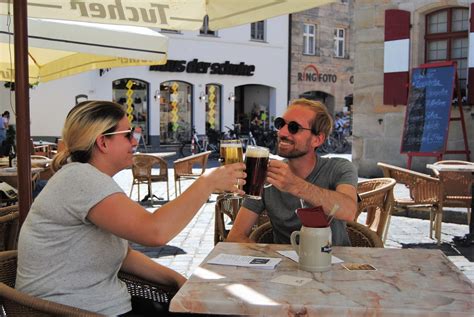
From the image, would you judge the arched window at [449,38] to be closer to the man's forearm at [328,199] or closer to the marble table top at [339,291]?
the man's forearm at [328,199]

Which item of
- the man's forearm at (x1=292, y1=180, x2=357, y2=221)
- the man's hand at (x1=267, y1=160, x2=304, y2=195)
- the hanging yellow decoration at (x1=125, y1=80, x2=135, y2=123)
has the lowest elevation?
the man's forearm at (x1=292, y1=180, x2=357, y2=221)

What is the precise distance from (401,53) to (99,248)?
9.13m

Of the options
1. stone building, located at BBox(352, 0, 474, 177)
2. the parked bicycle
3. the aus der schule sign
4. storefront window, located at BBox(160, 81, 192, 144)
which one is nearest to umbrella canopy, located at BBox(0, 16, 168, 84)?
stone building, located at BBox(352, 0, 474, 177)

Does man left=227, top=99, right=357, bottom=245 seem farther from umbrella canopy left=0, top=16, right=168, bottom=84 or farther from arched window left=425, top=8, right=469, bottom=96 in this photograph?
arched window left=425, top=8, right=469, bottom=96

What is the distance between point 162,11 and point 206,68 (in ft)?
64.8

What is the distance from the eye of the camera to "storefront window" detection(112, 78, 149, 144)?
72.8 ft

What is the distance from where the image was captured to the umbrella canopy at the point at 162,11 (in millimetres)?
3340

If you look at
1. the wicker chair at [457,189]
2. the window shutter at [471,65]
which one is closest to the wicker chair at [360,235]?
the wicker chair at [457,189]

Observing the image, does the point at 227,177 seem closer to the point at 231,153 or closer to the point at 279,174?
the point at 231,153

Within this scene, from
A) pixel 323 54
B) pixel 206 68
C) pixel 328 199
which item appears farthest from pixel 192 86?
pixel 328 199

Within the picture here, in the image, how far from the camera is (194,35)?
2273 centimetres

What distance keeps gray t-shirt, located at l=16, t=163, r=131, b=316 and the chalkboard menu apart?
27.2 ft

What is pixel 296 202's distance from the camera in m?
2.68

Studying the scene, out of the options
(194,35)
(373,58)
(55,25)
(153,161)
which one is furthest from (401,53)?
(194,35)
